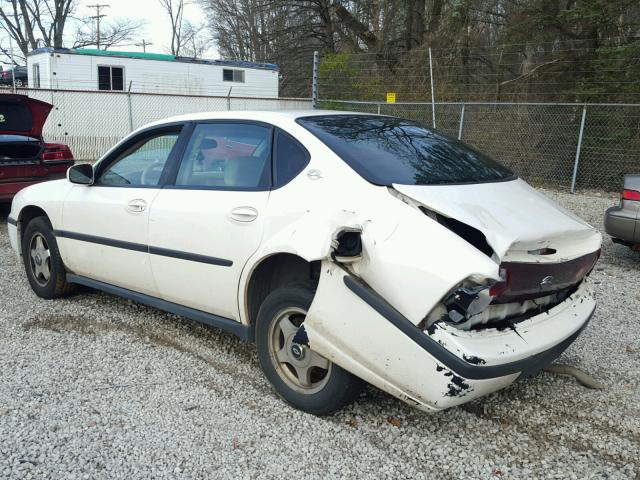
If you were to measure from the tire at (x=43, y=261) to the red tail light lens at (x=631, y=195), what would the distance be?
5568 mm

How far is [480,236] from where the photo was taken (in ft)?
9.02

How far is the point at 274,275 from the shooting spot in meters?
3.43

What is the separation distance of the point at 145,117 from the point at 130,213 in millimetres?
14398

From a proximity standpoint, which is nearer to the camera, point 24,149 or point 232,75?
point 24,149

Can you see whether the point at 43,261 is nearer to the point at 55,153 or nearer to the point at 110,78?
the point at 55,153

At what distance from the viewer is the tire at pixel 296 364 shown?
3047mm

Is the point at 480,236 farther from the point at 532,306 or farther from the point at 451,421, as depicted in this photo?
the point at 451,421

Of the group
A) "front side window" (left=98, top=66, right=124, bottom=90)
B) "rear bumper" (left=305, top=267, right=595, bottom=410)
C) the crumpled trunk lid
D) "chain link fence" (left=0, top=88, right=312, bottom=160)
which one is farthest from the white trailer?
"rear bumper" (left=305, top=267, right=595, bottom=410)

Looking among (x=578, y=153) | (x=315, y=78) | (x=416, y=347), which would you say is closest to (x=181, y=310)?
(x=416, y=347)

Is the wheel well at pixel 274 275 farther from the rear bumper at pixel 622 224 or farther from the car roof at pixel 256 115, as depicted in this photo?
the rear bumper at pixel 622 224

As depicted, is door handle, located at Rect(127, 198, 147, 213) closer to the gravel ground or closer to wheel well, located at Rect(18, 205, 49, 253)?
the gravel ground

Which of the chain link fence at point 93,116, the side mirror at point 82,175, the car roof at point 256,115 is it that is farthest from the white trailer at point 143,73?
the car roof at point 256,115

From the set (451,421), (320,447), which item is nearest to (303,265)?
(320,447)

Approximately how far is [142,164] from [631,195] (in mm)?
5005
